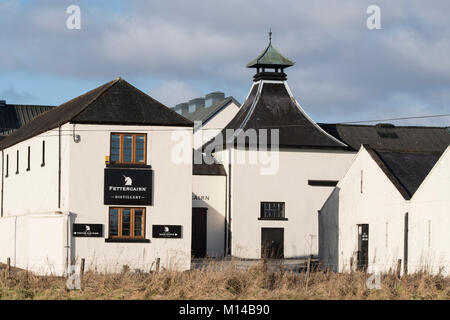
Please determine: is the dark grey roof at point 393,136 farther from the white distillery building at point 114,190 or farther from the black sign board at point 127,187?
the black sign board at point 127,187

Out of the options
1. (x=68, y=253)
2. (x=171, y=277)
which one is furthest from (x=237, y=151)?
(x=171, y=277)

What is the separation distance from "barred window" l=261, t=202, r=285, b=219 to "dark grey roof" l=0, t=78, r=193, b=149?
12.2 m

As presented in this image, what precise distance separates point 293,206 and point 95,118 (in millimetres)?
15945

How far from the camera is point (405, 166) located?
Result: 3919cm

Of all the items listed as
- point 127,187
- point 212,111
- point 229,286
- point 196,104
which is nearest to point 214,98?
point 196,104

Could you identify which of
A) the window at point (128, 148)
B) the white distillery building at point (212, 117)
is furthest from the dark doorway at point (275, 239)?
the window at point (128, 148)

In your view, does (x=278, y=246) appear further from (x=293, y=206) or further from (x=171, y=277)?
(x=171, y=277)

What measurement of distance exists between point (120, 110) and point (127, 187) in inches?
134

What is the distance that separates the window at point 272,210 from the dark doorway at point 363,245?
10.9 metres

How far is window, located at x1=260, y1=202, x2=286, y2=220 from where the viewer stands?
5156cm

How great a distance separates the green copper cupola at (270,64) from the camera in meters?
55.8

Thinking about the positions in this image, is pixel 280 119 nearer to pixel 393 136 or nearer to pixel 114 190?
pixel 393 136

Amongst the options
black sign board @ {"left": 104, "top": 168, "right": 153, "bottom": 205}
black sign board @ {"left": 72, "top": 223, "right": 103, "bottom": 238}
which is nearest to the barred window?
black sign board @ {"left": 104, "top": 168, "right": 153, "bottom": 205}

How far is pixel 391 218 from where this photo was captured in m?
37.9
